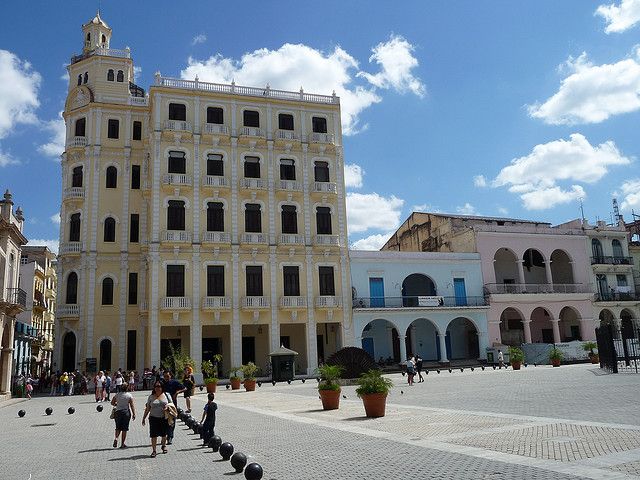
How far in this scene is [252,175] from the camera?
4362 cm

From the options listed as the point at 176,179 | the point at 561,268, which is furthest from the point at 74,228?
the point at 561,268

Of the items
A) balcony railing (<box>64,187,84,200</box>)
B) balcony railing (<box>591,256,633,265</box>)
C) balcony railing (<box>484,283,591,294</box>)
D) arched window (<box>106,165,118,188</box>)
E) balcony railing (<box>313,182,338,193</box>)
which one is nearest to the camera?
balcony railing (<box>64,187,84,200</box>)

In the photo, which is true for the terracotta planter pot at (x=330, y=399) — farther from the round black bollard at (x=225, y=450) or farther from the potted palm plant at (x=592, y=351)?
the potted palm plant at (x=592, y=351)

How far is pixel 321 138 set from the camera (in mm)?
45438

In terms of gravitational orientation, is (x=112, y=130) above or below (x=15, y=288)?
above

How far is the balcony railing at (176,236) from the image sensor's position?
130ft

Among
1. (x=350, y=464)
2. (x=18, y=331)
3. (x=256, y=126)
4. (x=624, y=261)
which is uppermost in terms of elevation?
(x=256, y=126)

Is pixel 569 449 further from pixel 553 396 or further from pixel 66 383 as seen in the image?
pixel 66 383

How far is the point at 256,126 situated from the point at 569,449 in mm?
37776

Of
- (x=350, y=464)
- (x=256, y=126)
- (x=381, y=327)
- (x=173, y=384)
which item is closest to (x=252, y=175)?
(x=256, y=126)

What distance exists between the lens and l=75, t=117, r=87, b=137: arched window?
44125 mm

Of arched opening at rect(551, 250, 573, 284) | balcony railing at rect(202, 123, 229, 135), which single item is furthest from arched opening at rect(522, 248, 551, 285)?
balcony railing at rect(202, 123, 229, 135)

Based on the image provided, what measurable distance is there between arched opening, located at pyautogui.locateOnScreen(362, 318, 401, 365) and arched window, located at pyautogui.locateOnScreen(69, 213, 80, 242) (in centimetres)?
2316

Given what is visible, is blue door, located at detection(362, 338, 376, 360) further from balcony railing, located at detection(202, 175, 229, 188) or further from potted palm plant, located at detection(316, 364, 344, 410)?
potted palm plant, located at detection(316, 364, 344, 410)
